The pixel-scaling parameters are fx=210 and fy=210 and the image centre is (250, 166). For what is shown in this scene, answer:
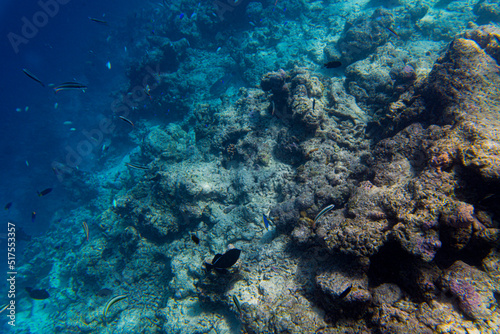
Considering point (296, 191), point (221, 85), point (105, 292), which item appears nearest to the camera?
point (296, 191)

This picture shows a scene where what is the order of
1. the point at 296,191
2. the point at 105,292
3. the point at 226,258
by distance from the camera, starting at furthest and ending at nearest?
the point at 105,292 < the point at 296,191 < the point at 226,258

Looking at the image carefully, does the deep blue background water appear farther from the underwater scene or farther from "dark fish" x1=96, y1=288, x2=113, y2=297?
"dark fish" x1=96, y1=288, x2=113, y2=297

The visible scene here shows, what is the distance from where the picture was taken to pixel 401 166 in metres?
4.04

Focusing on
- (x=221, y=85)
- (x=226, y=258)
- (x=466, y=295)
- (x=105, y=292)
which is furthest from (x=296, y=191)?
(x=221, y=85)

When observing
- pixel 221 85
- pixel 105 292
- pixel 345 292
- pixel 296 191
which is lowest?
pixel 105 292

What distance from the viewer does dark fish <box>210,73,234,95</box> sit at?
13.6m

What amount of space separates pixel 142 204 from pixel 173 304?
3.90m

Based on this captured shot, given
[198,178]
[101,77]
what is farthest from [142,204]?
[101,77]

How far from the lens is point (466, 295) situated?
2.59 meters

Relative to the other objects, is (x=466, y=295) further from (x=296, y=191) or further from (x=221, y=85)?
(x=221, y=85)

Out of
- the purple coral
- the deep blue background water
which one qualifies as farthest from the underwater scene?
the deep blue background water

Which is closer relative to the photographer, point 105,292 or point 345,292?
point 345,292

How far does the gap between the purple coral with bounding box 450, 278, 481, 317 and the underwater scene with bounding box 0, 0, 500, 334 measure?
2cm

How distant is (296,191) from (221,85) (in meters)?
10.9
